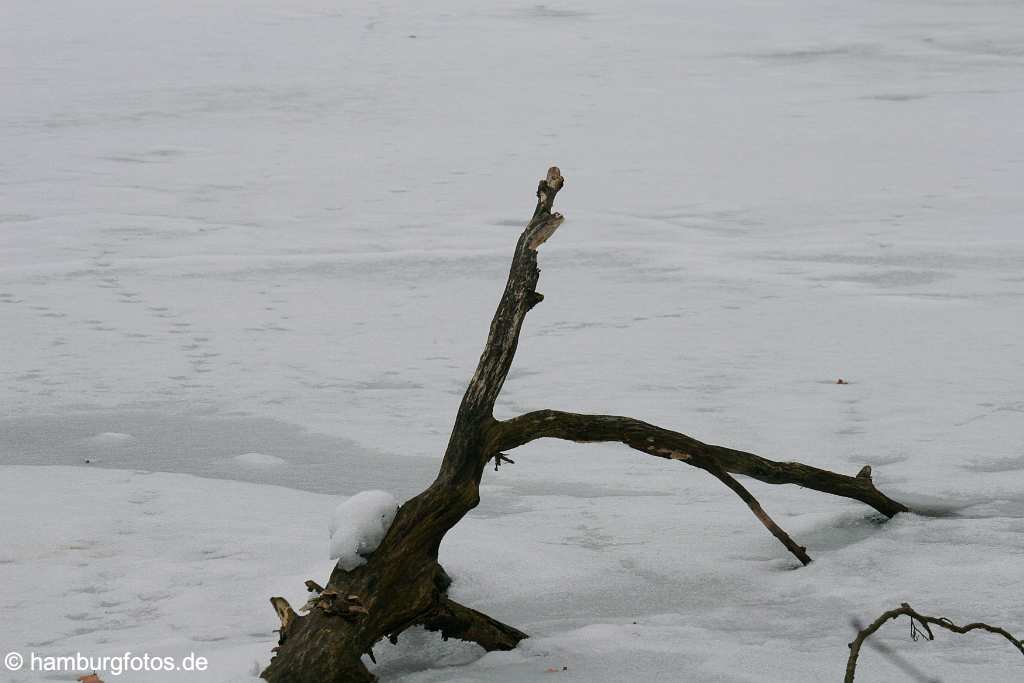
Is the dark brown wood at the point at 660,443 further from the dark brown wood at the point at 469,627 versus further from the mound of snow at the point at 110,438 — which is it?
the mound of snow at the point at 110,438

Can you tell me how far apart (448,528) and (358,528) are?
0.22 m

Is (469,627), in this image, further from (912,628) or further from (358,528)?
(912,628)

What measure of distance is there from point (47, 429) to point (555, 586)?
7.59 ft

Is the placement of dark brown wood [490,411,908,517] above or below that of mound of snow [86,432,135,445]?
above

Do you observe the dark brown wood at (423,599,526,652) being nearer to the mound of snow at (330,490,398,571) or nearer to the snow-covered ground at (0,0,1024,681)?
the snow-covered ground at (0,0,1024,681)

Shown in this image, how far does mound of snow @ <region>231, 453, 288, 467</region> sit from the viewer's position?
422 cm

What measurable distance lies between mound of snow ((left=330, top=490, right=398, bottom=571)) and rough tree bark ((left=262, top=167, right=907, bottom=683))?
0.02m

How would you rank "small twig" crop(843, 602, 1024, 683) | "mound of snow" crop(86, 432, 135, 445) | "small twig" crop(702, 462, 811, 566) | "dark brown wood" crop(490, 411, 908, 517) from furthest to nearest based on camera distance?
"mound of snow" crop(86, 432, 135, 445) < "small twig" crop(702, 462, 811, 566) < "dark brown wood" crop(490, 411, 908, 517) < "small twig" crop(843, 602, 1024, 683)

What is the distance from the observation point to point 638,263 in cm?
740

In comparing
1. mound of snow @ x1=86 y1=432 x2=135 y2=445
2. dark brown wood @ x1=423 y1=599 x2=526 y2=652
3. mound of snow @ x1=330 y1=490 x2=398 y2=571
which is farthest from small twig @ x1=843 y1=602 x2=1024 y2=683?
mound of snow @ x1=86 y1=432 x2=135 y2=445

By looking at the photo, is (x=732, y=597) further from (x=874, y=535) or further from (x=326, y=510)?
(x=326, y=510)

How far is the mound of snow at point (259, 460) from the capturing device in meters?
4.22

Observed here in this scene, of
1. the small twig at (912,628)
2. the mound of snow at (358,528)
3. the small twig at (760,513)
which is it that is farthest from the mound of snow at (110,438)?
the small twig at (912,628)

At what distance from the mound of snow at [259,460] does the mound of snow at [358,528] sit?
5.50ft
